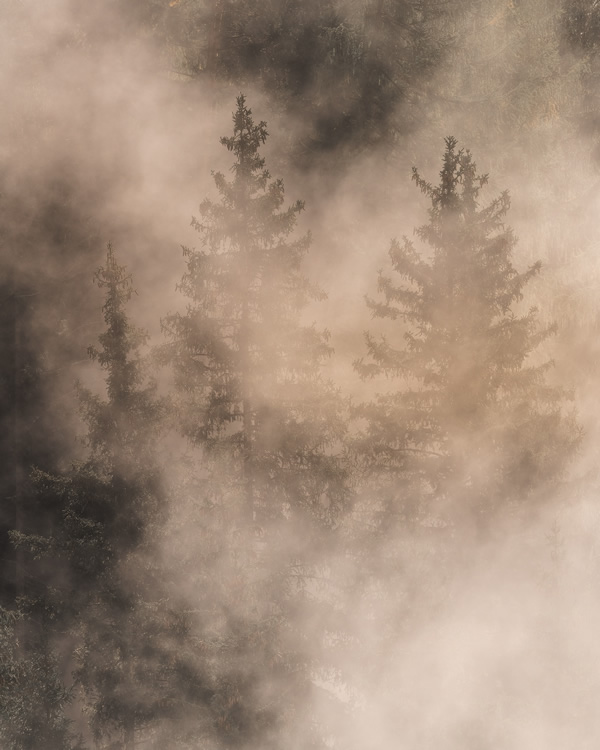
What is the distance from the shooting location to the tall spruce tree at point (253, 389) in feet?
40.5

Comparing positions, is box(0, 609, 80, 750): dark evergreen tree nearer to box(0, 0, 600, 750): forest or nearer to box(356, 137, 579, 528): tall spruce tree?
box(0, 0, 600, 750): forest

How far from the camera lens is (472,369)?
11.7m

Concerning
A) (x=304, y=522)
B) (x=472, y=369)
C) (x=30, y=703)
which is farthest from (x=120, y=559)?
(x=472, y=369)

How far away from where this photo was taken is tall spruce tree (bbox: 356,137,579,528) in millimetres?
11688

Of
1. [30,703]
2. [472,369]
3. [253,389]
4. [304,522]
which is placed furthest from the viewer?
[304,522]

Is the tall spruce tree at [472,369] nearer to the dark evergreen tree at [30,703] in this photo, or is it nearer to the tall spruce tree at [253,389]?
the tall spruce tree at [253,389]

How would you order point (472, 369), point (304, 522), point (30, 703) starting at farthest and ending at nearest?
1. point (304, 522)
2. point (472, 369)
3. point (30, 703)

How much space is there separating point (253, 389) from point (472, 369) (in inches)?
115

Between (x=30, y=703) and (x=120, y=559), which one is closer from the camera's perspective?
(x=30, y=703)

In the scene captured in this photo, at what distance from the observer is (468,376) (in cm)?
1173

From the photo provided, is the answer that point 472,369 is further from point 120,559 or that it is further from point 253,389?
point 120,559

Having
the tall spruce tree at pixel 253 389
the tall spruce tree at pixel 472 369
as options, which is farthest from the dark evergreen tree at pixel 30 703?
the tall spruce tree at pixel 472 369

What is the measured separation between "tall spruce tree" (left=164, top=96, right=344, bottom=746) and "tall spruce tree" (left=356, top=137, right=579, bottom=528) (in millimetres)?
→ 1093

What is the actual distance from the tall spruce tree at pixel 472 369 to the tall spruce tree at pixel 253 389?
109 cm
